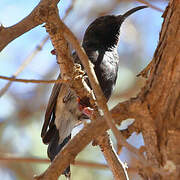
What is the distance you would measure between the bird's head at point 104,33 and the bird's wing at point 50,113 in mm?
631

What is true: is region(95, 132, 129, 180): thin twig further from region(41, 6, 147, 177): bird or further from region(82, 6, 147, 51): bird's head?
region(82, 6, 147, 51): bird's head

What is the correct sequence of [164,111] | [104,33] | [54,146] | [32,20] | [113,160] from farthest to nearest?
[104,33], [54,146], [113,160], [32,20], [164,111]

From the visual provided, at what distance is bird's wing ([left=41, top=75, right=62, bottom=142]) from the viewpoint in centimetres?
404

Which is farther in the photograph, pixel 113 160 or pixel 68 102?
pixel 68 102

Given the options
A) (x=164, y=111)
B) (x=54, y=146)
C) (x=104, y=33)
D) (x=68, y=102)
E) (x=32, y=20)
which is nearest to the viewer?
(x=164, y=111)

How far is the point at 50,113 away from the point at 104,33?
124 cm

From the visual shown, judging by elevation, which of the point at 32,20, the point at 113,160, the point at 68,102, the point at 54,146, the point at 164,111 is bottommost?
the point at 54,146

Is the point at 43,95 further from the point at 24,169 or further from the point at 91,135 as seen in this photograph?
the point at 91,135

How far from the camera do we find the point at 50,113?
414 centimetres

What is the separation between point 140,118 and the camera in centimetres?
181

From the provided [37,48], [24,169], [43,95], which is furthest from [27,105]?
[37,48]

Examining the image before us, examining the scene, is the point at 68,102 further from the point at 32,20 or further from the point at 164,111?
the point at 164,111

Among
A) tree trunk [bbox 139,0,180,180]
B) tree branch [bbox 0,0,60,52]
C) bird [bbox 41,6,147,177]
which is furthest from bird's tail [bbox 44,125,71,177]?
tree trunk [bbox 139,0,180,180]

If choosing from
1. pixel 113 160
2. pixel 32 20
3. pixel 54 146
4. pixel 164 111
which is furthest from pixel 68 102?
pixel 164 111
